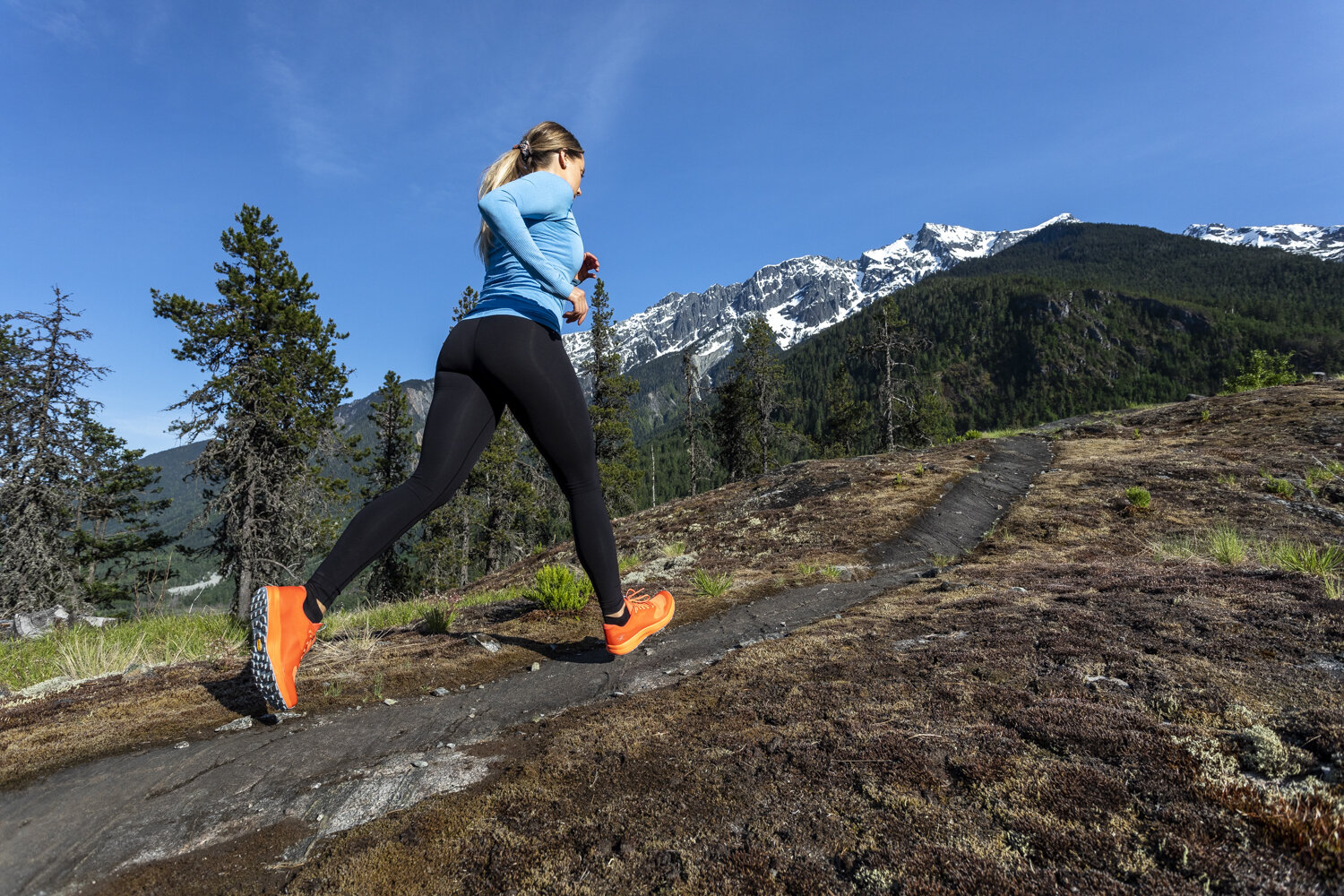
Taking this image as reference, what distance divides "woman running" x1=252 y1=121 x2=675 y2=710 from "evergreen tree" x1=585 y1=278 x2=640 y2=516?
26.6 meters

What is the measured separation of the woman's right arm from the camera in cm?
276

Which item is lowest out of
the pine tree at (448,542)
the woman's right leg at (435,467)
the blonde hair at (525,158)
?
the pine tree at (448,542)

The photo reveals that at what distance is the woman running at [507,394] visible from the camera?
262 centimetres

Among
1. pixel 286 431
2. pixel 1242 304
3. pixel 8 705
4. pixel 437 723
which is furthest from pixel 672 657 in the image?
pixel 1242 304

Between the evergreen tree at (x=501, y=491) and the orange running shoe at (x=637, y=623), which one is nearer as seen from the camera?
the orange running shoe at (x=637, y=623)

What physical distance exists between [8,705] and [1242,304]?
20115cm

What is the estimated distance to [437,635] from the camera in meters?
4.40

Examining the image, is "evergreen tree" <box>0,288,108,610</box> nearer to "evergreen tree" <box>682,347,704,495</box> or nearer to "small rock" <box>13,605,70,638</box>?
"small rock" <box>13,605,70,638</box>

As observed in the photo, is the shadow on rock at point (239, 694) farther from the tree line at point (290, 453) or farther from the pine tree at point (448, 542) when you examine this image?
the pine tree at point (448, 542)

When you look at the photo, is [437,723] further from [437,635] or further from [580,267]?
[580,267]

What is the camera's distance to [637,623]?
3402mm

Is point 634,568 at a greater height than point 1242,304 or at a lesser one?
lesser

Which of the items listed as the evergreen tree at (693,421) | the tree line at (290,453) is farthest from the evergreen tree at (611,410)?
the evergreen tree at (693,421)

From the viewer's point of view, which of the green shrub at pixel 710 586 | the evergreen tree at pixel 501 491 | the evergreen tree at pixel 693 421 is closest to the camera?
the green shrub at pixel 710 586
